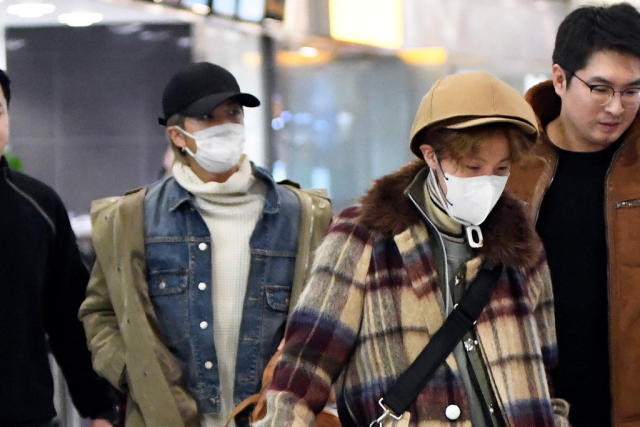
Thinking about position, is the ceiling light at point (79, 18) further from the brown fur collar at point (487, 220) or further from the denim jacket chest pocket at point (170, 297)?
the brown fur collar at point (487, 220)

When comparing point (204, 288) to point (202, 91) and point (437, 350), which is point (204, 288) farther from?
point (437, 350)

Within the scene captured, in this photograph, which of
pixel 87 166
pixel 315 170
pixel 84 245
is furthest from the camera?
pixel 315 170

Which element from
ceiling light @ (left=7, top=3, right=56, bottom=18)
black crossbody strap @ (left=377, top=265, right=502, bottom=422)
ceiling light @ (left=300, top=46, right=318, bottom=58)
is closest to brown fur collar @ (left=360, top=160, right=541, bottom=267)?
black crossbody strap @ (left=377, top=265, right=502, bottom=422)

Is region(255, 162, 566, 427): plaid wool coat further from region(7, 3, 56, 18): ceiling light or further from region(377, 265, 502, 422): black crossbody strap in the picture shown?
region(7, 3, 56, 18): ceiling light

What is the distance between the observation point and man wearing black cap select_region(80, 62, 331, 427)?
407 cm

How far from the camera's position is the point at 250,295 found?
13.6 feet

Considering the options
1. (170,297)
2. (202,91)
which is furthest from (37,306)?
(202,91)

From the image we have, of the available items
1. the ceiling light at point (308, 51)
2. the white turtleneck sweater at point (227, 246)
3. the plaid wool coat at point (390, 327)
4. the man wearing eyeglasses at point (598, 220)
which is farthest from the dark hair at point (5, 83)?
the ceiling light at point (308, 51)

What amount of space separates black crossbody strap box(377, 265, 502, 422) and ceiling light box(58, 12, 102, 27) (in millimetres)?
7608

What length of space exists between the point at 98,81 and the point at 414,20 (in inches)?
193

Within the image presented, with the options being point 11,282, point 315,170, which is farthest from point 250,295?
point 315,170

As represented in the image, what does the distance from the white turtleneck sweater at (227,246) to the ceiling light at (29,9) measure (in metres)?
5.59

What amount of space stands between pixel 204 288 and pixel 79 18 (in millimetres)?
6517

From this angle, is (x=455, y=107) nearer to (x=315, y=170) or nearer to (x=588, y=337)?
(x=588, y=337)
